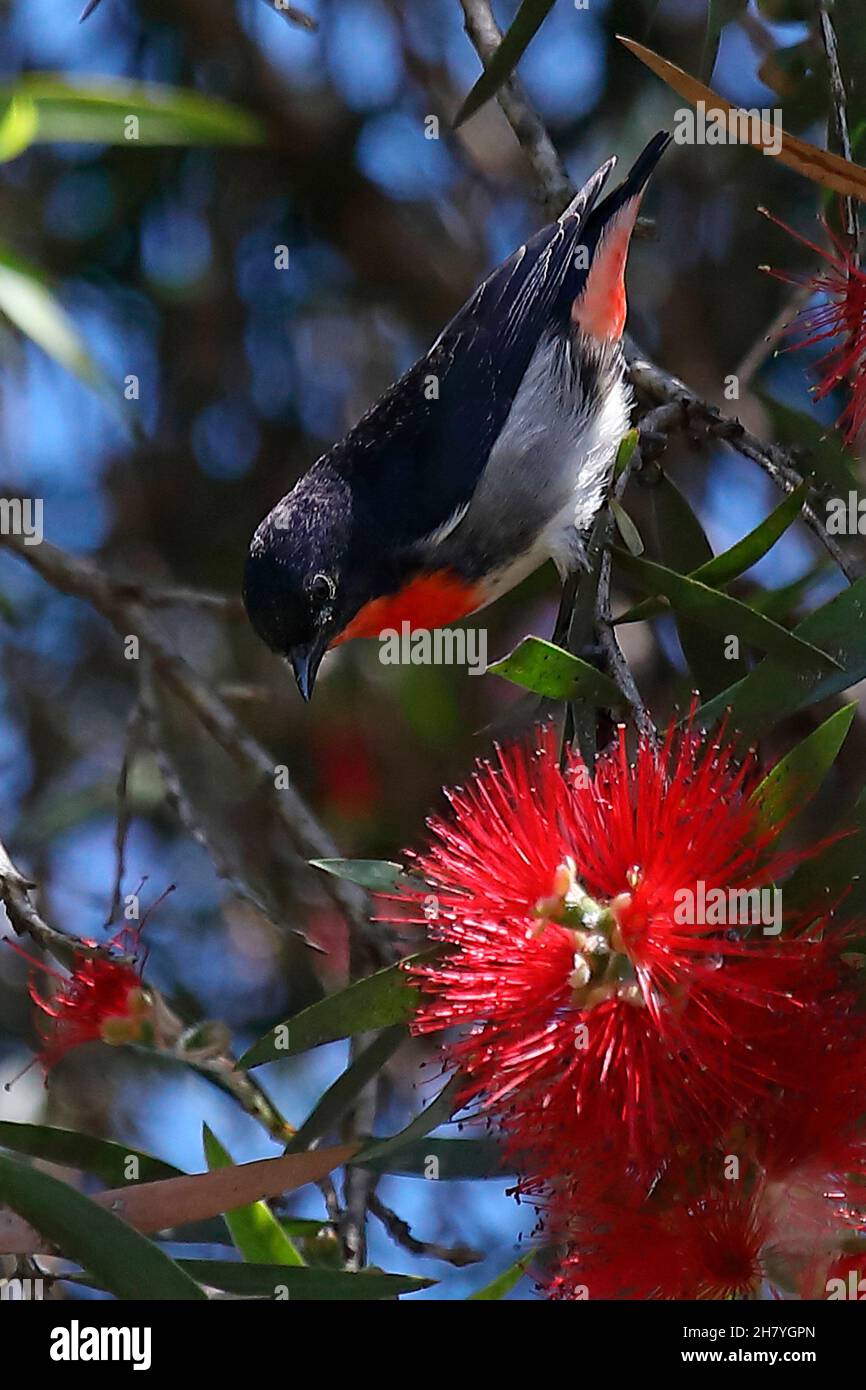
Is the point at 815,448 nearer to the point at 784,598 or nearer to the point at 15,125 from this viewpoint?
the point at 784,598

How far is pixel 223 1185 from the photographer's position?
1749 mm

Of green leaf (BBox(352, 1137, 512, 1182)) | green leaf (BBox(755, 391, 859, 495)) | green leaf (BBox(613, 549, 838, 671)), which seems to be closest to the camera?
green leaf (BBox(613, 549, 838, 671))

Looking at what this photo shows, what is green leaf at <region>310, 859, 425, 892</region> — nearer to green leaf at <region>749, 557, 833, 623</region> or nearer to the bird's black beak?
green leaf at <region>749, 557, 833, 623</region>

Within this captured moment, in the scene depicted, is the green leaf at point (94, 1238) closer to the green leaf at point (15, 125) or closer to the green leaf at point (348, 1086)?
the green leaf at point (348, 1086)

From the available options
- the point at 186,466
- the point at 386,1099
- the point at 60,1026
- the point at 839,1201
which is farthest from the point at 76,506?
the point at 839,1201

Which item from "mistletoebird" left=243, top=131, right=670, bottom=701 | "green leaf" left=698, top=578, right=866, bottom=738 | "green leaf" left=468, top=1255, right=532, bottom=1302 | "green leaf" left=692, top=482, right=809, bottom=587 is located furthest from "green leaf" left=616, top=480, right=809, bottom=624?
"mistletoebird" left=243, top=131, right=670, bottom=701

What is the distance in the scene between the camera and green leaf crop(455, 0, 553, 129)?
89.4 inches

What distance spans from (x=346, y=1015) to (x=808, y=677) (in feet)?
2.00

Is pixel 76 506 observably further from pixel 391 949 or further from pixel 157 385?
pixel 391 949

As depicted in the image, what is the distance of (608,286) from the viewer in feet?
10.3

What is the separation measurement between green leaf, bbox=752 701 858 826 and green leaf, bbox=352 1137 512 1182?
20.8 inches

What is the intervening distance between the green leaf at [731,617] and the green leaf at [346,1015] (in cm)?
47

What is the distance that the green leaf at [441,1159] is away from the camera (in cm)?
187

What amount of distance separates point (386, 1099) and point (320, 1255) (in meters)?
1.38
